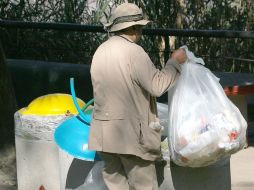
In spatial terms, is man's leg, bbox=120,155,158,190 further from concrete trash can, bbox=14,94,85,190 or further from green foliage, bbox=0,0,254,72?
green foliage, bbox=0,0,254,72

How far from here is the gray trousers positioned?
505cm

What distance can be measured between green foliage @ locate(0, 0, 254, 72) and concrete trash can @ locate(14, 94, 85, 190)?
5.12 m

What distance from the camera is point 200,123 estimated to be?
16.1 ft

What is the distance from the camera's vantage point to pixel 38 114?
19.5 feet

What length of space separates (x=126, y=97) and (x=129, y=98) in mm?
20

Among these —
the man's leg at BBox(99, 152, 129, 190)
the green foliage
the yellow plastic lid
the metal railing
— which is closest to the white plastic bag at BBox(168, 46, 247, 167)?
the man's leg at BBox(99, 152, 129, 190)

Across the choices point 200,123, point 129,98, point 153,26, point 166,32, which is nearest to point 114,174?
point 129,98

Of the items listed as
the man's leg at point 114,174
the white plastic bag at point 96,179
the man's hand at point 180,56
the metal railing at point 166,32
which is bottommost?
the white plastic bag at point 96,179

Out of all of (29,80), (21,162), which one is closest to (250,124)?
(29,80)

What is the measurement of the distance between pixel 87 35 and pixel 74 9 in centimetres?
90

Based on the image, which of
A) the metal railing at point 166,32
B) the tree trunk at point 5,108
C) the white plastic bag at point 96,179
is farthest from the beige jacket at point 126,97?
the metal railing at point 166,32

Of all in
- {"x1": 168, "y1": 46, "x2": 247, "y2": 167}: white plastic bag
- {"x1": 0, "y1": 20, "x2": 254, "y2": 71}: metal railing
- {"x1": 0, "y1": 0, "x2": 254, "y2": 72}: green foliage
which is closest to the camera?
{"x1": 168, "y1": 46, "x2": 247, "y2": 167}: white plastic bag

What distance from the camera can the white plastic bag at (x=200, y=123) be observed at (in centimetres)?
489

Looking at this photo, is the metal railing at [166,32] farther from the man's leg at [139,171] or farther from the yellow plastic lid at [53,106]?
the man's leg at [139,171]
